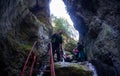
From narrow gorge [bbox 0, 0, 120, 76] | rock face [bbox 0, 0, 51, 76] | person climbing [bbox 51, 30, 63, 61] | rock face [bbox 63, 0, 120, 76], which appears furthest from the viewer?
person climbing [bbox 51, 30, 63, 61]

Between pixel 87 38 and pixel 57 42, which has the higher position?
pixel 87 38

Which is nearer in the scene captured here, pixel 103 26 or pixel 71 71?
pixel 71 71

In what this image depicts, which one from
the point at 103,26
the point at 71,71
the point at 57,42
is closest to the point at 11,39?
the point at 57,42

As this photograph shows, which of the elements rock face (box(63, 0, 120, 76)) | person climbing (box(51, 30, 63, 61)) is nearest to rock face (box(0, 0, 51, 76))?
person climbing (box(51, 30, 63, 61))

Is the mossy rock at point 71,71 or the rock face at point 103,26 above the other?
the rock face at point 103,26

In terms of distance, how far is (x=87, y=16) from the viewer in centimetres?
Result: 1380

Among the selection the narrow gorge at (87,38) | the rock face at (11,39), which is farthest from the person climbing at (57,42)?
the rock face at (11,39)

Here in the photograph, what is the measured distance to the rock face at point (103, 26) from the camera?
9734 millimetres

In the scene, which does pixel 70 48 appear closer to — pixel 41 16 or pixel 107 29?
pixel 41 16

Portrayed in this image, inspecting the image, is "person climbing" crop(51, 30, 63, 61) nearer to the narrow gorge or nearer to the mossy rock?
the narrow gorge

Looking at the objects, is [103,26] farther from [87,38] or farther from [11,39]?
[11,39]

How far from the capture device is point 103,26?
11.3 metres

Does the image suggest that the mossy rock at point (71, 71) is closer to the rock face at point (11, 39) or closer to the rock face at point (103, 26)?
the rock face at point (103, 26)

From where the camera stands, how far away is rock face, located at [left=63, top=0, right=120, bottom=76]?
9.73 metres
